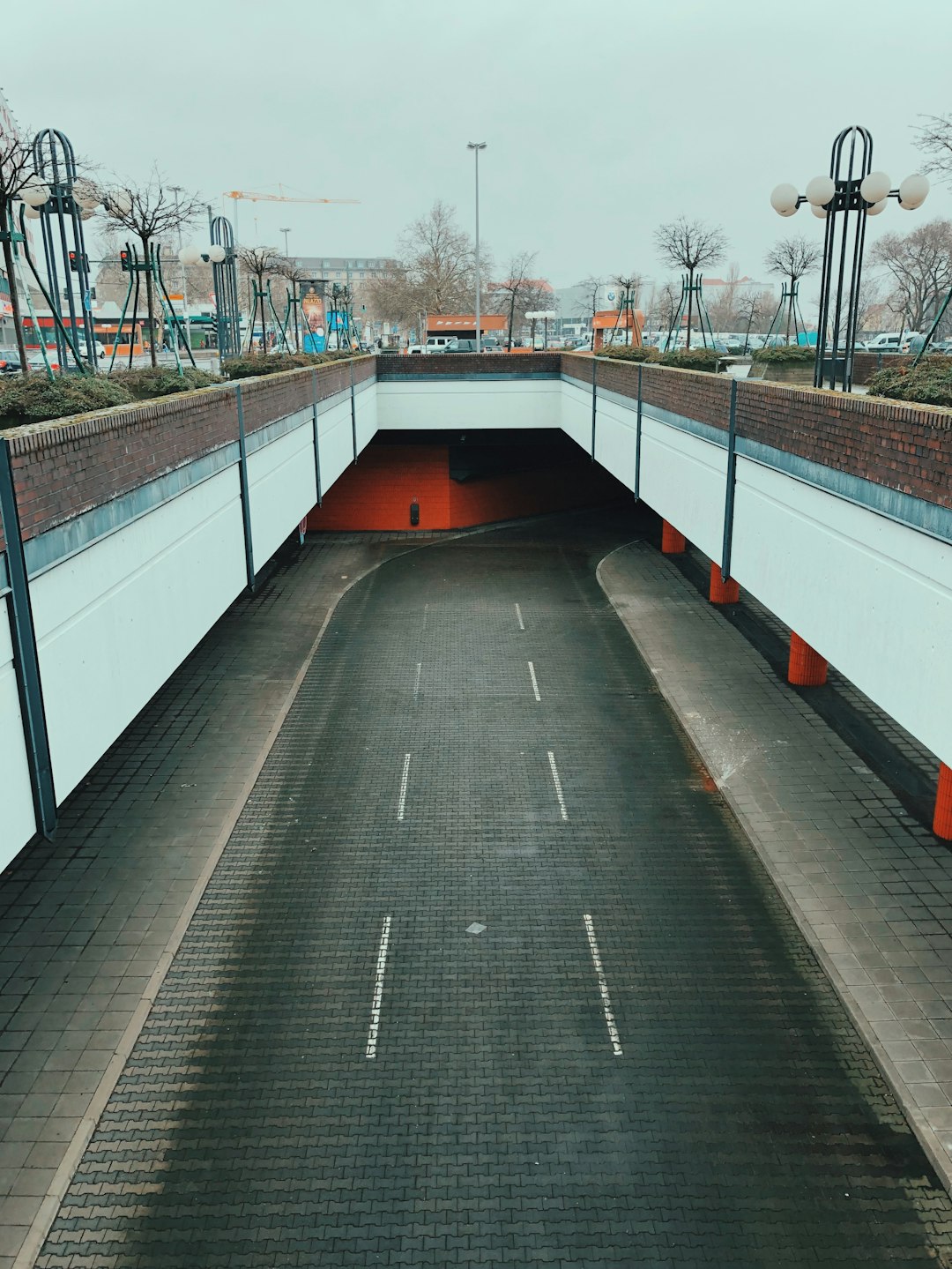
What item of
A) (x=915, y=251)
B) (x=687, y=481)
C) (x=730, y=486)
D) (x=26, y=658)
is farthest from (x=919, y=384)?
(x=915, y=251)

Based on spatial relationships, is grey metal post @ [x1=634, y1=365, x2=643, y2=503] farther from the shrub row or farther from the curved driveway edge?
the shrub row

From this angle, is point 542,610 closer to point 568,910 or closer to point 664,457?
point 664,457

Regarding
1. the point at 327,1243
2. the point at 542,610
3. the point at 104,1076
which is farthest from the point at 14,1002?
the point at 542,610

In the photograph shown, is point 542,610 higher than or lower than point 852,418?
lower

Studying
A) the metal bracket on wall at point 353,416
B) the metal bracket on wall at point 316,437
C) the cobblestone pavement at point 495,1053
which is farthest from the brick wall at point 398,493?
the cobblestone pavement at point 495,1053

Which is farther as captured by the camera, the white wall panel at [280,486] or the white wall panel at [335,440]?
the white wall panel at [335,440]

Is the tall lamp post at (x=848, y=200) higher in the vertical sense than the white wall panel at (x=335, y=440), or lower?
higher

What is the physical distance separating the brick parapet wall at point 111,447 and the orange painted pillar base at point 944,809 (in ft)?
33.9

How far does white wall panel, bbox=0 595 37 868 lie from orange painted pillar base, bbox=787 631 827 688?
48.2ft

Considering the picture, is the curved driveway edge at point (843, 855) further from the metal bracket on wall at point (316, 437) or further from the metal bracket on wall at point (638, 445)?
the metal bracket on wall at point (316, 437)

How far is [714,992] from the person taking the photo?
1020cm

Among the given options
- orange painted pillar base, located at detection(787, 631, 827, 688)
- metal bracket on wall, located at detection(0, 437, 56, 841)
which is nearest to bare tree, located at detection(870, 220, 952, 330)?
orange painted pillar base, located at detection(787, 631, 827, 688)

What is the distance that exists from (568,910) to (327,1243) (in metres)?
5.12

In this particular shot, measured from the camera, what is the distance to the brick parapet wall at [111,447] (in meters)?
7.18
